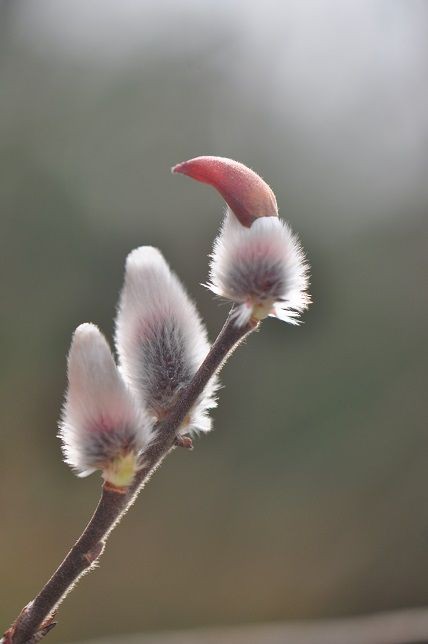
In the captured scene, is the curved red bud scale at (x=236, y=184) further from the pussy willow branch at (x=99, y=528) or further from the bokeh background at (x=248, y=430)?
the bokeh background at (x=248, y=430)

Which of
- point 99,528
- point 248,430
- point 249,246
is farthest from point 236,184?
point 248,430

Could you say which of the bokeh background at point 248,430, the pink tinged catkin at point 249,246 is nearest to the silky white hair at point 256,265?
the pink tinged catkin at point 249,246

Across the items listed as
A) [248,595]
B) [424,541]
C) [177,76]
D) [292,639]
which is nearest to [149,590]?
[248,595]

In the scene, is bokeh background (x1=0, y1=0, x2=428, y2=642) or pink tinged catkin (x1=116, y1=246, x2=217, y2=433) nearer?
pink tinged catkin (x1=116, y1=246, x2=217, y2=433)

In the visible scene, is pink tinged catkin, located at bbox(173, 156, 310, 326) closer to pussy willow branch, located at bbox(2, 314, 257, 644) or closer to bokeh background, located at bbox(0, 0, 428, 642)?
pussy willow branch, located at bbox(2, 314, 257, 644)

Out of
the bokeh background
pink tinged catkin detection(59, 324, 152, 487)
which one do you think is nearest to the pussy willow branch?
pink tinged catkin detection(59, 324, 152, 487)

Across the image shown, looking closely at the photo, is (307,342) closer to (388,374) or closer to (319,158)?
(388,374)
